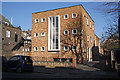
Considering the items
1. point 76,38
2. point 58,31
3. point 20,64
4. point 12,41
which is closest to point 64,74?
point 20,64

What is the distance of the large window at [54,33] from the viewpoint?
85.0ft

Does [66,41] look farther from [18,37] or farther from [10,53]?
[18,37]

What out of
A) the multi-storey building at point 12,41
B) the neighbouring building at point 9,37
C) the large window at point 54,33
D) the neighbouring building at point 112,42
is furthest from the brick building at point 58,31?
the neighbouring building at point 9,37

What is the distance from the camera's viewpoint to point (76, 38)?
24.0 metres

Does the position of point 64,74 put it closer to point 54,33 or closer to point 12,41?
point 54,33

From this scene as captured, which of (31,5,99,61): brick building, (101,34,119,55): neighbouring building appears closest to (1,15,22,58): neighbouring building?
(31,5,99,61): brick building

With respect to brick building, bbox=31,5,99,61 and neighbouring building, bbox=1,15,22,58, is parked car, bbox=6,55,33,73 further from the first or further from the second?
neighbouring building, bbox=1,15,22,58

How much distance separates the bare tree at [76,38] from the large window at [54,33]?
1.55 meters

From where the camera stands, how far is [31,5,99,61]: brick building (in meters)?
24.3

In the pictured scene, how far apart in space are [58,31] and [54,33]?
0.97 m

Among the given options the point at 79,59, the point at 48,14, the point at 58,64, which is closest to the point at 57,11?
the point at 48,14

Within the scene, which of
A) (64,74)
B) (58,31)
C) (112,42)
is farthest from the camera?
(58,31)

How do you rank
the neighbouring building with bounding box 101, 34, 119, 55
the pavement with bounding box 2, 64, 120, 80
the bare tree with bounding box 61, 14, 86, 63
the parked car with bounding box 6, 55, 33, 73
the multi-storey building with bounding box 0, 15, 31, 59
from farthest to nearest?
1. the multi-storey building with bounding box 0, 15, 31, 59
2. the bare tree with bounding box 61, 14, 86, 63
3. the neighbouring building with bounding box 101, 34, 119, 55
4. the parked car with bounding box 6, 55, 33, 73
5. the pavement with bounding box 2, 64, 120, 80

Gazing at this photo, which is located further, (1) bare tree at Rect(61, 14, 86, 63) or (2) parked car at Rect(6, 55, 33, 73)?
(1) bare tree at Rect(61, 14, 86, 63)
